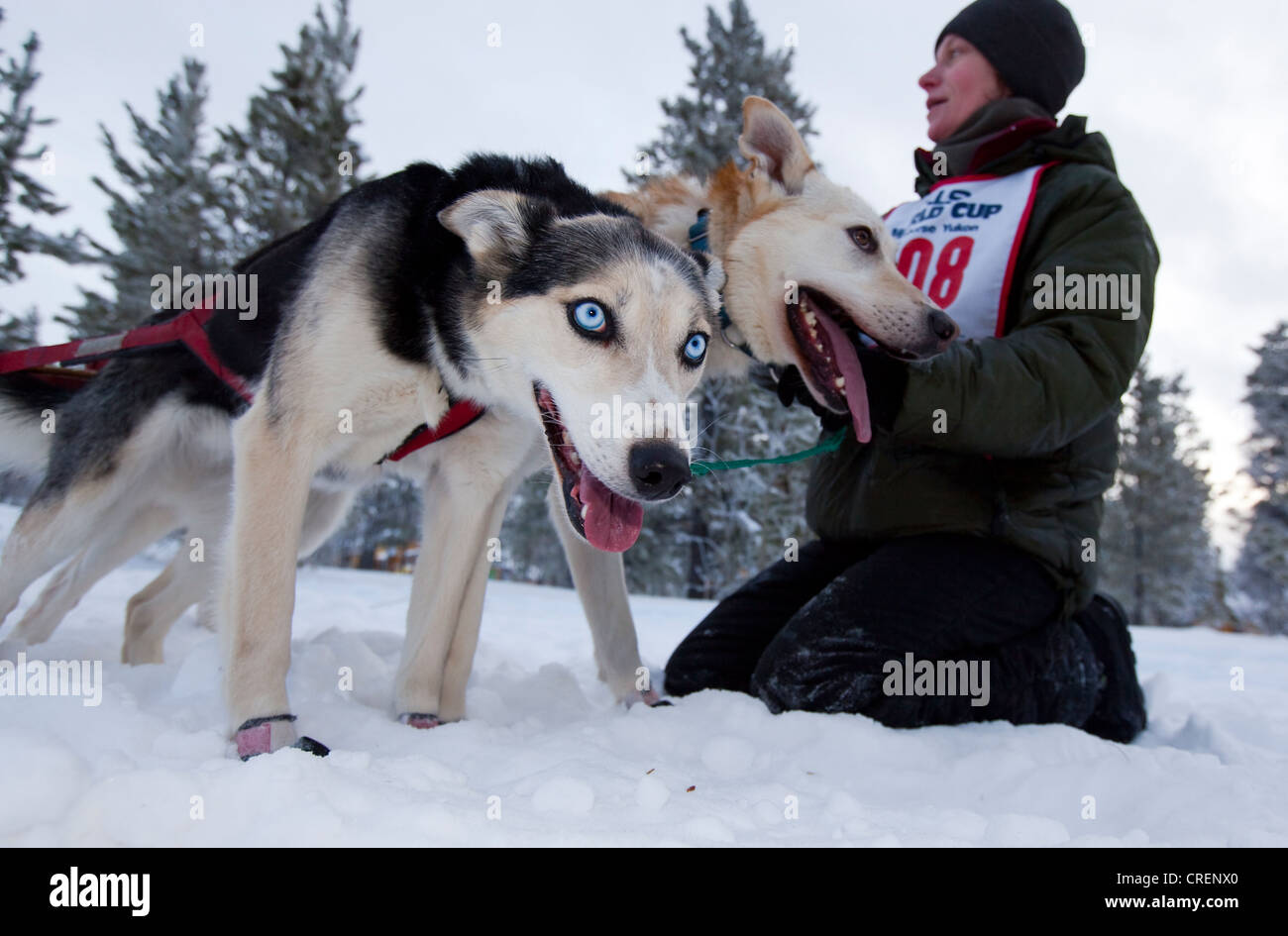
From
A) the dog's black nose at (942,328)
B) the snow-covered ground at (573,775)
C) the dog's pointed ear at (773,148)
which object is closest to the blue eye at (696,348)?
the dog's black nose at (942,328)

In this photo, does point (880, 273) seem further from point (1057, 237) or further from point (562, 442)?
point (562, 442)

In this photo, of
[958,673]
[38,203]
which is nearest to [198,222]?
[38,203]

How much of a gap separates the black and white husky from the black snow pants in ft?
2.29

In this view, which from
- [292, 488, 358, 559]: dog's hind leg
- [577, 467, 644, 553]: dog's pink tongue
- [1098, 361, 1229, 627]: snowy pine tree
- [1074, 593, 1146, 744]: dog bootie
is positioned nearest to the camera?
A: [577, 467, 644, 553]: dog's pink tongue

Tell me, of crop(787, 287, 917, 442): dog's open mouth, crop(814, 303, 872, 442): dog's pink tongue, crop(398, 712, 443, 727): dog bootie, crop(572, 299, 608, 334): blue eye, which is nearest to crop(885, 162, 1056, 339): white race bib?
crop(787, 287, 917, 442): dog's open mouth

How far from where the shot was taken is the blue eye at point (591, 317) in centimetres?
201

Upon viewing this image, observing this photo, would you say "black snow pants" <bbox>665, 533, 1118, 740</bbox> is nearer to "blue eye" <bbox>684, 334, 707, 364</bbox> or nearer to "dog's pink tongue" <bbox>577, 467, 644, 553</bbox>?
"dog's pink tongue" <bbox>577, 467, 644, 553</bbox>

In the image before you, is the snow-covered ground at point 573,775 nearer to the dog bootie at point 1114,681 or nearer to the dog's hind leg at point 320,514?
the dog bootie at point 1114,681

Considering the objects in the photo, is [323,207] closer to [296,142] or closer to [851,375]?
[296,142]

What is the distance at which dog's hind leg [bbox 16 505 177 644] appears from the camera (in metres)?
3.26

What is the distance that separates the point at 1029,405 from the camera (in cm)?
246

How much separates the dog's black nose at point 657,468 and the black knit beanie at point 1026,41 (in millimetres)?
2590
